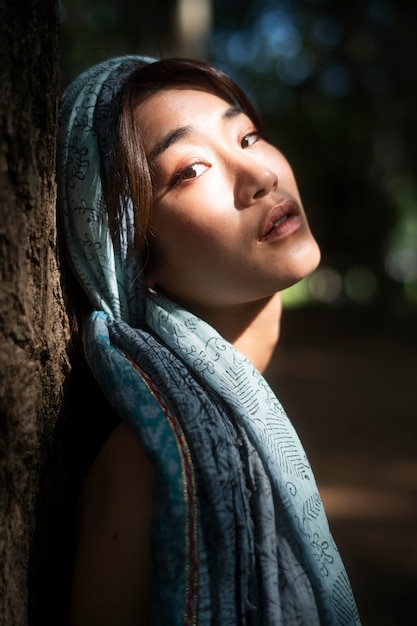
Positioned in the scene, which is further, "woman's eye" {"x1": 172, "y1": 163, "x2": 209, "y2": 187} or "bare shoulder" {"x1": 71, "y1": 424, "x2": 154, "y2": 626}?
"woman's eye" {"x1": 172, "y1": 163, "x2": 209, "y2": 187}

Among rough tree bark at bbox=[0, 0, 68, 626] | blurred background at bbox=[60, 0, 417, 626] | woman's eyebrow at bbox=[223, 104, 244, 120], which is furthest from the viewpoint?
blurred background at bbox=[60, 0, 417, 626]

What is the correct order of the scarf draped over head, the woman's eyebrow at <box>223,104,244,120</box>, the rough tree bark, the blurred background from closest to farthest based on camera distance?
the rough tree bark, the scarf draped over head, the woman's eyebrow at <box>223,104,244,120</box>, the blurred background

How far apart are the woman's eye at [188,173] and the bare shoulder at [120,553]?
58cm

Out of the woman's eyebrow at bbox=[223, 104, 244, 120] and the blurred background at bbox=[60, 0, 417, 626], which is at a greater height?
the blurred background at bbox=[60, 0, 417, 626]

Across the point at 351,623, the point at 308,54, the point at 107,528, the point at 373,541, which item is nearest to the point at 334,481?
the point at 373,541

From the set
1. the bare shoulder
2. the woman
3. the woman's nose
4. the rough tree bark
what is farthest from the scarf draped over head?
the bare shoulder

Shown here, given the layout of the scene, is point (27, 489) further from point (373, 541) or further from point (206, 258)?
point (373, 541)

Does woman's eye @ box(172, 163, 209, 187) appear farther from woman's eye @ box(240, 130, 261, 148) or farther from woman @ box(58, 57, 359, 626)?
woman's eye @ box(240, 130, 261, 148)

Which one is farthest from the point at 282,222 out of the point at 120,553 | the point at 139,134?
the point at 120,553

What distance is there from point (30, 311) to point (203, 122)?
2.00 ft

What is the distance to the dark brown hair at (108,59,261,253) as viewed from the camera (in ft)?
5.06

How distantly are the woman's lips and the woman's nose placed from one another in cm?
5

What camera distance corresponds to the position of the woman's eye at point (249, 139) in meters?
1.70

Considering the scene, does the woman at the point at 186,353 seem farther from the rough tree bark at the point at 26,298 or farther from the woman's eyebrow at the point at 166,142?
the rough tree bark at the point at 26,298
